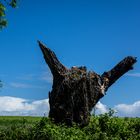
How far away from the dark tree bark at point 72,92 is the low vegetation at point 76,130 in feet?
2.19

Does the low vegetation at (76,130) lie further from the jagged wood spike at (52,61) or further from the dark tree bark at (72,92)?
the jagged wood spike at (52,61)

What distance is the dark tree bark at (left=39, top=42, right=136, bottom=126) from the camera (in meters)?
23.2

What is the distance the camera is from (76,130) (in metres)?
21.6

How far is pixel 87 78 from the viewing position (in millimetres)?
23734

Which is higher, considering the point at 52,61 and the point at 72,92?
the point at 52,61

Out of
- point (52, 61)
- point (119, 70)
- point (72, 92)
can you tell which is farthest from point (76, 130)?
point (119, 70)

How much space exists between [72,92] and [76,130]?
2182 millimetres

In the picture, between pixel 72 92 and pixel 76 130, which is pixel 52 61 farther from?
pixel 76 130

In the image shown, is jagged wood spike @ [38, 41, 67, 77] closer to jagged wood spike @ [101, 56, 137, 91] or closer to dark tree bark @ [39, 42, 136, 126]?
dark tree bark @ [39, 42, 136, 126]

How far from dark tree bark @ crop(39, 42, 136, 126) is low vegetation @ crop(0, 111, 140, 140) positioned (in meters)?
0.67

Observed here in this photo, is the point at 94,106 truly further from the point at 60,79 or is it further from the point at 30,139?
the point at 30,139

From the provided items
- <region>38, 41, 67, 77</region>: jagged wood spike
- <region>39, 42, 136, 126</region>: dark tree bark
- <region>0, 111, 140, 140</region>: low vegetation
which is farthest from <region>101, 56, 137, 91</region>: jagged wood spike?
<region>38, 41, 67, 77</region>: jagged wood spike

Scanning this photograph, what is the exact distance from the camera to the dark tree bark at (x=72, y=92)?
23172 millimetres

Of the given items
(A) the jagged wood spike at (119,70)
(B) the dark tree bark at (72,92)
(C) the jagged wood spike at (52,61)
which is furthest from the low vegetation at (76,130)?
(C) the jagged wood spike at (52,61)
